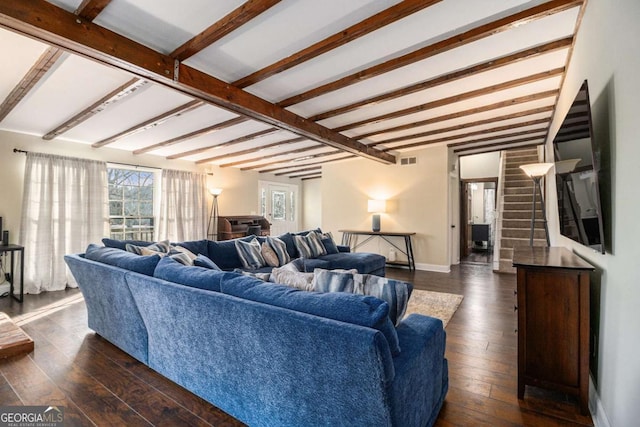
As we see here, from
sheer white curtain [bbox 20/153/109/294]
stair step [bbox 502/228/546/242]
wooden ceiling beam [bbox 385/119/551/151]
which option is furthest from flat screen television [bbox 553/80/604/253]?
sheer white curtain [bbox 20/153/109/294]

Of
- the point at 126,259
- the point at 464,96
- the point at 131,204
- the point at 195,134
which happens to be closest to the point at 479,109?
the point at 464,96

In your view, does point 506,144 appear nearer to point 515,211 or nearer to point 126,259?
point 515,211

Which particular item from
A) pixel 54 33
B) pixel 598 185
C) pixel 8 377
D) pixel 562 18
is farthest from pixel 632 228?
pixel 8 377

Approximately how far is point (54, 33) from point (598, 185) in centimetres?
323

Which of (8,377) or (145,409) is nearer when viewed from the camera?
(145,409)

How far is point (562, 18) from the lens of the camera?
2330 mm

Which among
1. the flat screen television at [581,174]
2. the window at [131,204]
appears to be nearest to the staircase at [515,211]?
the flat screen television at [581,174]

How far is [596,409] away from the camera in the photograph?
1.75 meters

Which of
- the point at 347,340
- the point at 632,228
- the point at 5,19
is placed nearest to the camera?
the point at 347,340

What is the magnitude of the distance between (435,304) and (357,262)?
1.23 metres

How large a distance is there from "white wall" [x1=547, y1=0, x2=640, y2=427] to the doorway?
19.0ft

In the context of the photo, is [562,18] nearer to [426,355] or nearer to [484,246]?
[426,355]

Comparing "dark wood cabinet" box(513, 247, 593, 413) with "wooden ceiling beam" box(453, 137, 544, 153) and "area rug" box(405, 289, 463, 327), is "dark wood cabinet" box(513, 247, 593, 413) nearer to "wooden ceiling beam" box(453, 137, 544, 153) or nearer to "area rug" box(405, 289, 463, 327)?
"area rug" box(405, 289, 463, 327)

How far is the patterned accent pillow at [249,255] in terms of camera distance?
4039 millimetres
